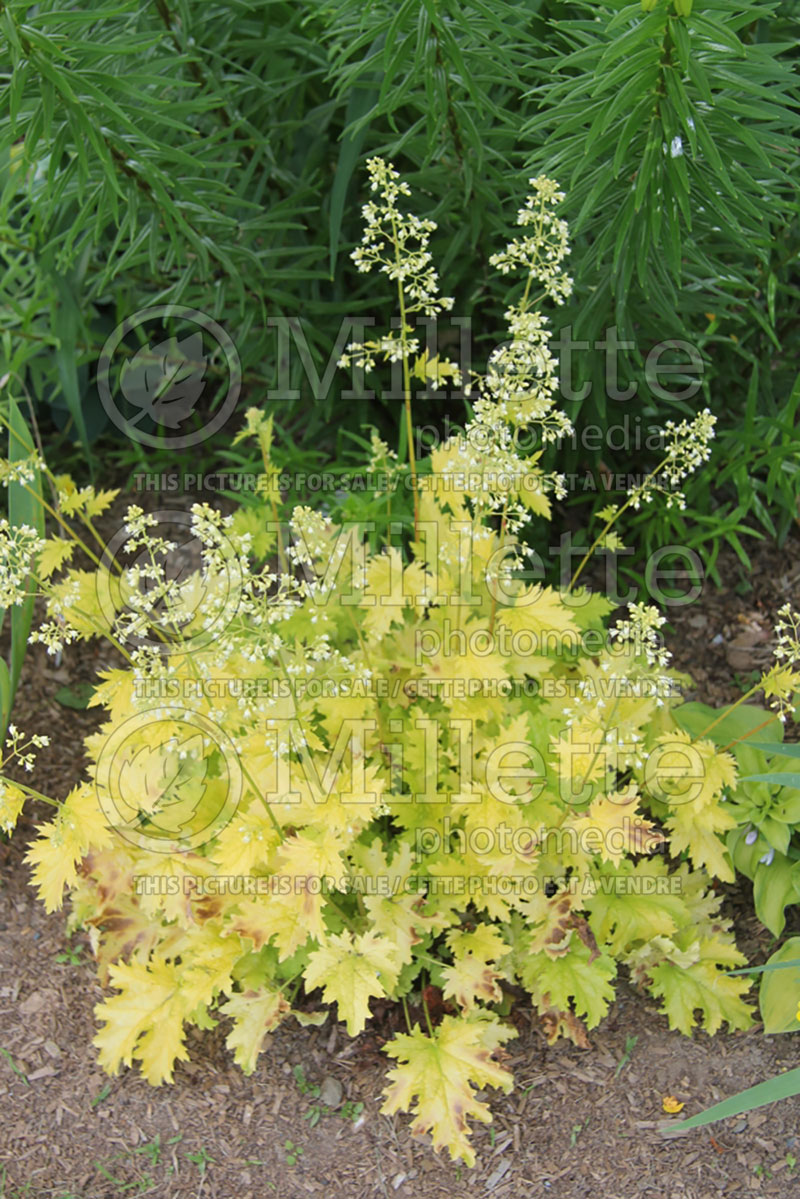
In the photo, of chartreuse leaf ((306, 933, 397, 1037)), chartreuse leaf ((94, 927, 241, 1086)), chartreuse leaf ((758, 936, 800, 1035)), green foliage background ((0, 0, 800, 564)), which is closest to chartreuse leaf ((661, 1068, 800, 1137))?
chartreuse leaf ((758, 936, 800, 1035))

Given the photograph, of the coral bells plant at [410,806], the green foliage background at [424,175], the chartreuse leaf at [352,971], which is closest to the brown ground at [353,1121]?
the coral bells plant at [410,806]

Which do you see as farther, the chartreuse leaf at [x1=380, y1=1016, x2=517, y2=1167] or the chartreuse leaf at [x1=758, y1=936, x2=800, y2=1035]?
the chartreuse leaf at [x1=758, y1=936, x2=800, y2=1035]

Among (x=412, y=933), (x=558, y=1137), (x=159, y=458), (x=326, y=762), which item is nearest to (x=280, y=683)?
(x=326, y=762)

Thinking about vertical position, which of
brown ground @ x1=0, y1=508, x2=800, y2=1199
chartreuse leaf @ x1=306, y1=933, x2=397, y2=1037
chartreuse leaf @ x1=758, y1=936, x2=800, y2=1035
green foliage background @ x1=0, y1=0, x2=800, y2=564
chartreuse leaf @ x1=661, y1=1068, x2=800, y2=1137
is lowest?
brown ground @ x1=0, y1=508, x2=800, y2=1199

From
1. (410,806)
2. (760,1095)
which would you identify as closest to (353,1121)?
(410,806)

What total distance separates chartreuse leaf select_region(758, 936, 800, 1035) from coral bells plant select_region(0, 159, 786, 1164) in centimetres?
5

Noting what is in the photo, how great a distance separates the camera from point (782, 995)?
1.90 metres

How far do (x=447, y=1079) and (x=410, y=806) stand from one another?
47 centimetres

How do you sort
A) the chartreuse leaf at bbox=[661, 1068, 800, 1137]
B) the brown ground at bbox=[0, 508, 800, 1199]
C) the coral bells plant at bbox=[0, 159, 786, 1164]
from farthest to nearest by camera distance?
the brown ground at bbox=[0, 508, 800, 1199] < the coral bells plant at bbox=[0, 159, 786, 1164] < the chartreuse leaf at bbox=[661, 1068, 800, 1137]

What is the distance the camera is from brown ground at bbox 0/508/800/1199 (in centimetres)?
184

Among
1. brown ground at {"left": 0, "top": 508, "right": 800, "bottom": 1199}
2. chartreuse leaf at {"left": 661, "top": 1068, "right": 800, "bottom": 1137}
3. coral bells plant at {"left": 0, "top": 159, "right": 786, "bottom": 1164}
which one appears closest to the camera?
chartreuse leaf at {"left": 661, "top": 1068, "right": 800, "bottom": 1137}

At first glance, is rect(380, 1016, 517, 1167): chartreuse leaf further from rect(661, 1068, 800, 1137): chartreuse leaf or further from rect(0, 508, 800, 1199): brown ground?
rect(661, 1068, 800, 1137): chartreuse leaf

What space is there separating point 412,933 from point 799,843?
0.82 metres

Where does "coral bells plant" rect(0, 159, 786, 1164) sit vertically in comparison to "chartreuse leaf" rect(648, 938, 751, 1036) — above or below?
above
